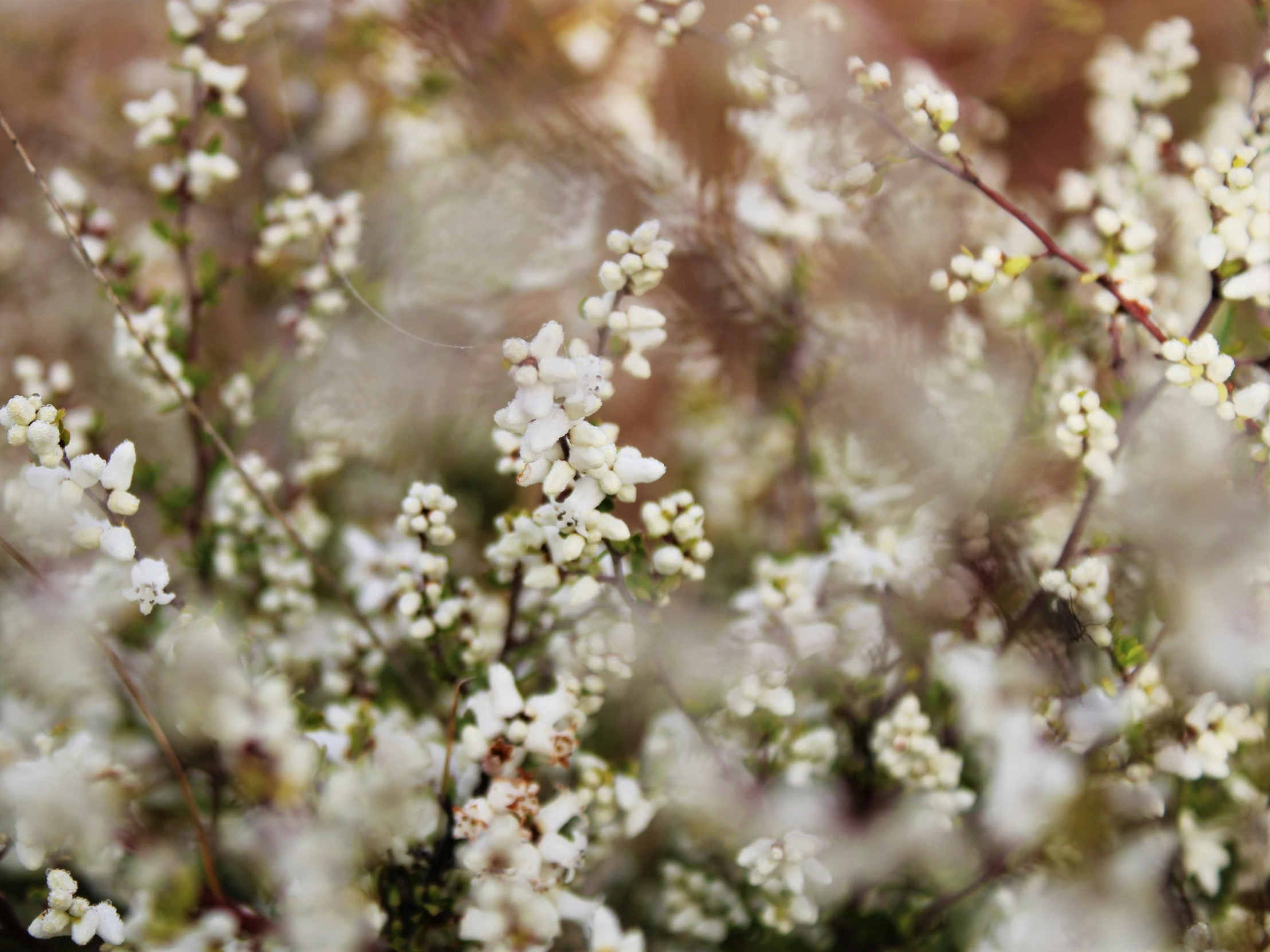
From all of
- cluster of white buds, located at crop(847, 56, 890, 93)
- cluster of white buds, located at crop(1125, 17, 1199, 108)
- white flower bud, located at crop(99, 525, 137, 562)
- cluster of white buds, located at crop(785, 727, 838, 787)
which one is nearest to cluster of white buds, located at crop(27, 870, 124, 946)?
white flower bud, located at crop(99, 525, 137, 562)

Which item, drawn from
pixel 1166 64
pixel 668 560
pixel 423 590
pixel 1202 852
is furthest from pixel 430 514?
pixel 1166 64

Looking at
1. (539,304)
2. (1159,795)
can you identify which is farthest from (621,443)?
(1159,795)

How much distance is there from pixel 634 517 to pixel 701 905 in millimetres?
495

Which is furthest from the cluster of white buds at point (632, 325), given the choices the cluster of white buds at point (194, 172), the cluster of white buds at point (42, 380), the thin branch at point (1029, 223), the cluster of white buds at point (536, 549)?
the cluster of white buds at point (42, 380)

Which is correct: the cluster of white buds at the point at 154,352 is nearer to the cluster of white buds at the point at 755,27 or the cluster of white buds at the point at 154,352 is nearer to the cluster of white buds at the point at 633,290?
the cluster of white buds at the point at 633,290

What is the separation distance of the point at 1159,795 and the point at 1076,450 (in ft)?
1.19

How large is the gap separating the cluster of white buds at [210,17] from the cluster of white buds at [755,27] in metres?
0.46

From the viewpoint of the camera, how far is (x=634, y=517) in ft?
3.84

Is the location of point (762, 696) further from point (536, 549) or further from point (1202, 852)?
point (1202, 852)

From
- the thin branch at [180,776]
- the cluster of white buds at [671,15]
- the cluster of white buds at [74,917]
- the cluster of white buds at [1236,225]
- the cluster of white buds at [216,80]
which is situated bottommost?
Result: the cluster of white buds at [74,917]

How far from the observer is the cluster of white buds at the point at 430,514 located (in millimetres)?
638

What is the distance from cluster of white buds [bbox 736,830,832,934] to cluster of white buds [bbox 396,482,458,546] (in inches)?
14.3

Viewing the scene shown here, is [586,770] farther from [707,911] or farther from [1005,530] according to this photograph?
[1005,530]

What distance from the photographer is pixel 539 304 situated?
1169 mm
